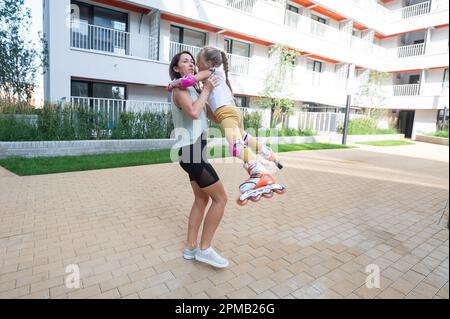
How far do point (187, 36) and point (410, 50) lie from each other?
2025cm

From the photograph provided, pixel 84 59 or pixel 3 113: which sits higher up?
pixel 84 59

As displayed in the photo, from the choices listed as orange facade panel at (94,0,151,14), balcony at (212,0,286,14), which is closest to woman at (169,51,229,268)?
orange facade panel at (94,0,151,14)

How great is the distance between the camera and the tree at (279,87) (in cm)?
1582

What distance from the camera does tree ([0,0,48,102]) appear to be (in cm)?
895

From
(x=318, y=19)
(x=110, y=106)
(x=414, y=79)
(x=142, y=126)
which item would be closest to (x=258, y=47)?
(x=318, y=19)

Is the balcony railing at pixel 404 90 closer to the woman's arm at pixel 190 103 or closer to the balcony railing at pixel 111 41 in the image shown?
the balcony railing at pixel 111 41

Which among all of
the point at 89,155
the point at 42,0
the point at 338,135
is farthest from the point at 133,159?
the point at 338,135

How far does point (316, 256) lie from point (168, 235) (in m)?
1.70

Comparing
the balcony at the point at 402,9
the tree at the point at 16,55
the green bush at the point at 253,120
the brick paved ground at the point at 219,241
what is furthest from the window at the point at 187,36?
the balcony at the point at 402,9

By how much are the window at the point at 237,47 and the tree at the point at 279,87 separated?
108 inches

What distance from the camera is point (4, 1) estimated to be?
29.1ft

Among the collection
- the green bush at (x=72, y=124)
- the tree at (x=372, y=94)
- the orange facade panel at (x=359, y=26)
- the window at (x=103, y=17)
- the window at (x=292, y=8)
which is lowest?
the green bush at (x=72, y=124)

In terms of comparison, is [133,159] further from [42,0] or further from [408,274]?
[42,0]

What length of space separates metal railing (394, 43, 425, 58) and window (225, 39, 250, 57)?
51.1 ft
